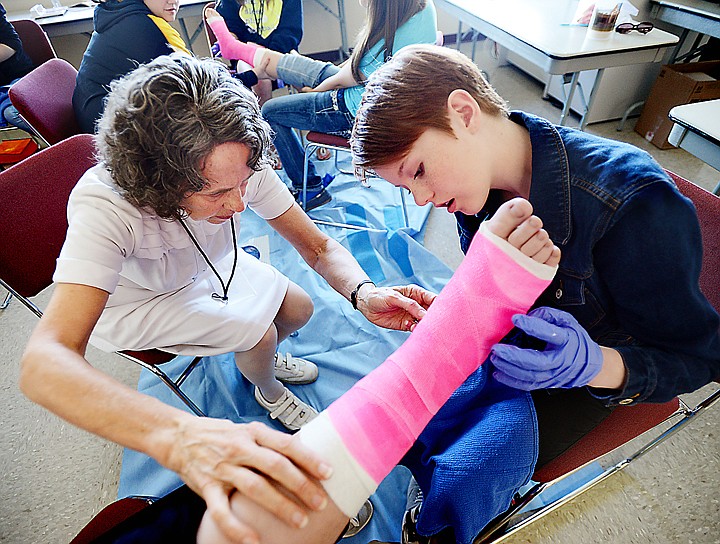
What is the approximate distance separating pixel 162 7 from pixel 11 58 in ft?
5.00

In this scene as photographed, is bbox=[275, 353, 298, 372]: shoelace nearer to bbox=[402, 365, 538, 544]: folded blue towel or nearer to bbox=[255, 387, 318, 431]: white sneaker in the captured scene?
bbox=[255, 387, 318, 431]: white sneaker

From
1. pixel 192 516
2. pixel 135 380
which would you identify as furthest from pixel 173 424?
pixel 135 380

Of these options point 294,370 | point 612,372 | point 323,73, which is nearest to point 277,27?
point 323,73

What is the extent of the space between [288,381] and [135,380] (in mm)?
603

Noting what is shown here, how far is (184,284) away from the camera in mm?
1093

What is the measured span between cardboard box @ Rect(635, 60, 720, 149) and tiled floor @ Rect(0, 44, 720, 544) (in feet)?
5.87

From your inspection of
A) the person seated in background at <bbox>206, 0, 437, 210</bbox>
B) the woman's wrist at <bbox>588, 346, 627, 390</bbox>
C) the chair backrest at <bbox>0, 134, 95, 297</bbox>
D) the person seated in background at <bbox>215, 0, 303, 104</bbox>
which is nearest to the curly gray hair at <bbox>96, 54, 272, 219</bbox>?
the chair backrest at <bbox>0, 134, 95, 297</bbox>

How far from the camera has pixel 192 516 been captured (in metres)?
0.71

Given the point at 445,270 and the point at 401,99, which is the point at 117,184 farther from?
the point at 445,270

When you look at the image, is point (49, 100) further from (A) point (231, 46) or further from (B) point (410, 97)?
(B) point (410, 97)

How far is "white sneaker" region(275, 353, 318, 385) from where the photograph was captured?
1.45m

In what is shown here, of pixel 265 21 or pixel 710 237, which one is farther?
pixel 265 21

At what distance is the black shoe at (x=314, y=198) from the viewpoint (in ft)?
7.47

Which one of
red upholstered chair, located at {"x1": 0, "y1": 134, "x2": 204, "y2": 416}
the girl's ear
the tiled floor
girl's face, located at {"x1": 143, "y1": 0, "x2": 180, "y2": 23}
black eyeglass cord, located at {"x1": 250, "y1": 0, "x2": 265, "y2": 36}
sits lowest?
the tiled floor
